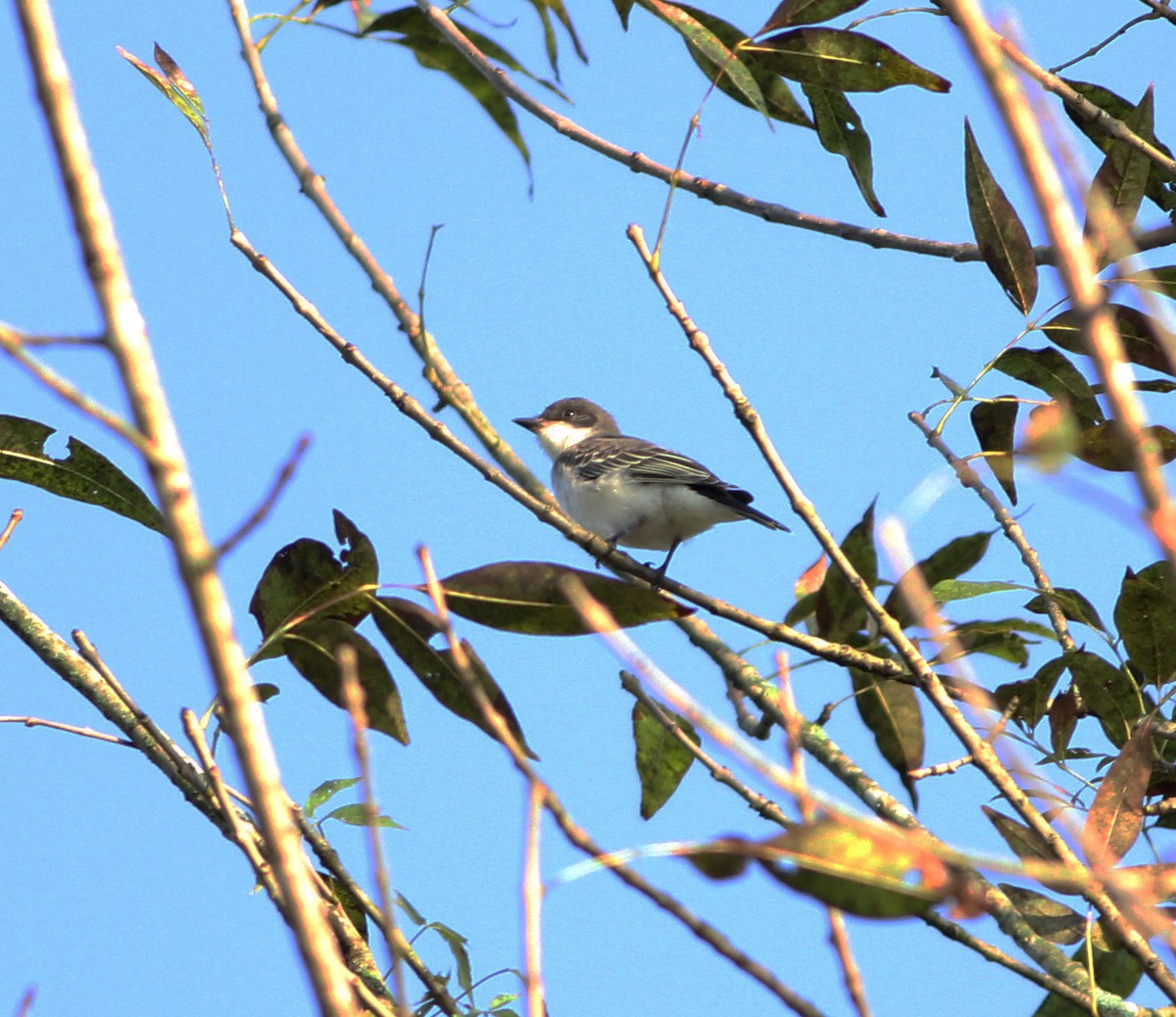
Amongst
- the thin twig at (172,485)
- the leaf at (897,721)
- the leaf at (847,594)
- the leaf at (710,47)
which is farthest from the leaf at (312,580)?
the thin twig at (172,485)

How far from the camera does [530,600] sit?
8.61ft

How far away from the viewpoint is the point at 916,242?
11.7 ft

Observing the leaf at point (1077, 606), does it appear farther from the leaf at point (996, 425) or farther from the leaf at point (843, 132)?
the leaf at point (843, 132)

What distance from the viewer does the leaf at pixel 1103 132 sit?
12.2ft

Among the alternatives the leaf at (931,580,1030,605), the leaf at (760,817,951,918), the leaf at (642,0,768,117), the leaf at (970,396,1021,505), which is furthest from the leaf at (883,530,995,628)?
the leaf at (760,817,951,918)

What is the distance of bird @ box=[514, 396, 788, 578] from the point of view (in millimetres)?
7117

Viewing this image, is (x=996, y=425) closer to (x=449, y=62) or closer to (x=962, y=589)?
(x=962, y=589)

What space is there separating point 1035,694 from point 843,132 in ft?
5.31

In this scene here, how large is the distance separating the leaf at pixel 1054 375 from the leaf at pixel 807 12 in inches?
36.6

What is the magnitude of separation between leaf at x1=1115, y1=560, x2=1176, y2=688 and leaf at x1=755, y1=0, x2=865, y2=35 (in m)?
1.52

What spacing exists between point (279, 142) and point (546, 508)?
862mm

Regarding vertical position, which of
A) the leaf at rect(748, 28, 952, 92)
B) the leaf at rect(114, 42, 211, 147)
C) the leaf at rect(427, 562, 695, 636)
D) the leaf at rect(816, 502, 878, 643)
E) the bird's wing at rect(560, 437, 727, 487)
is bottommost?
the leaf at rect(816, 502, 878, 643)

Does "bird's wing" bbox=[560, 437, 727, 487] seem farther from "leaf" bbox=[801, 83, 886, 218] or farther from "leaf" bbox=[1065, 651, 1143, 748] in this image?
"leaf" bbox=[1065, 651, 1143, 748]

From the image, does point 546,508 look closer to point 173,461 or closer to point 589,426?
point 173,461
